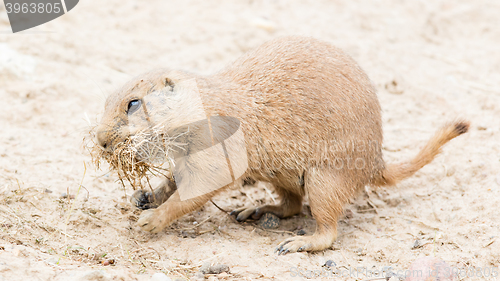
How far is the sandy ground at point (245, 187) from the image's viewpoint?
136 inches

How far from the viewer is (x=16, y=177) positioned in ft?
13.3

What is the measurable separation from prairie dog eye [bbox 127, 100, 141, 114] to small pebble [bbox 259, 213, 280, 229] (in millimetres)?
1636

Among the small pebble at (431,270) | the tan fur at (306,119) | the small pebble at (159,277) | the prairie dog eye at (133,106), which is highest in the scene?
the prairie dog eye at (133,106)

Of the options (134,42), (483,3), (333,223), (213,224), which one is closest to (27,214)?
(213,224)

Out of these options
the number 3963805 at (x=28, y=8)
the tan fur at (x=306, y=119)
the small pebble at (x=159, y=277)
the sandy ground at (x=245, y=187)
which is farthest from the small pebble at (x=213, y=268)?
the number 3963805 at (x=28, y=8)

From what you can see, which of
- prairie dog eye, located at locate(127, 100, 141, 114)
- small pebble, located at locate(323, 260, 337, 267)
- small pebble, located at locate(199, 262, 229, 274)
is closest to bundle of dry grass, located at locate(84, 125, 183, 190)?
prairie dog eye, located at locate(127, 100, 141, 114)

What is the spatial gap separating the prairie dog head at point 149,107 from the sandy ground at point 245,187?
0.34 meters

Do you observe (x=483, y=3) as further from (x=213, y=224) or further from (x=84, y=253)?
(x=84, y=253)

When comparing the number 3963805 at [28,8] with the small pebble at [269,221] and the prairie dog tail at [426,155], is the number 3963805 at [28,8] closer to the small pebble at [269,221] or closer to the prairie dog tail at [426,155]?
the small pebble at [269,221]

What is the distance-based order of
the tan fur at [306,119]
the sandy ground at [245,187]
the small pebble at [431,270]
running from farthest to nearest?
the tan fur at [306,119]
the sandy ground at [245,187]
the small pebble at [431,270]

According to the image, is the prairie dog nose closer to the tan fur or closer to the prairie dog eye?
the prairie dog eye

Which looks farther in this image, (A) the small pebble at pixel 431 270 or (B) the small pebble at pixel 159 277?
(A) the small pebble at pixel 431 270

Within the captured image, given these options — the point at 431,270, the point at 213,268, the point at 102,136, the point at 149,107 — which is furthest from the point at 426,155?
the point at 102,136

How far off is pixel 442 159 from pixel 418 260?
192 cm
